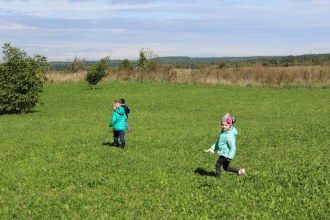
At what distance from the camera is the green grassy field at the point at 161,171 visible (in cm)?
847

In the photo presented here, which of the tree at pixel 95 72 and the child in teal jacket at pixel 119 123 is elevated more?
the tree at pixel 95 72

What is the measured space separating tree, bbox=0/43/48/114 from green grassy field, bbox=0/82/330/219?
4830 millimetres

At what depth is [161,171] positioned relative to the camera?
11.3 m

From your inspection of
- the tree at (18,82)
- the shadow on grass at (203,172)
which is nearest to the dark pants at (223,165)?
the shadow on grass at (203,172)

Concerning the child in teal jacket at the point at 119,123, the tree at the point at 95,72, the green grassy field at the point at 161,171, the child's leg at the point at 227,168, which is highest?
the tree at the point at 95,72

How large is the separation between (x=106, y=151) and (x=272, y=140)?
6358 mm

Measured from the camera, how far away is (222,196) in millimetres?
9211

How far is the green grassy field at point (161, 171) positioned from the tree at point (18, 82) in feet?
15.8

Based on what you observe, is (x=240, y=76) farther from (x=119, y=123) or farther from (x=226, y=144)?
(x=226, y=144)

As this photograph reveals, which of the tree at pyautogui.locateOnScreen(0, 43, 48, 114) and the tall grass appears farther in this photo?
the tall grass

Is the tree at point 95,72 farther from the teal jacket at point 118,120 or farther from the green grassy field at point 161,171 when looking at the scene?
the teal jacket at point 118,120

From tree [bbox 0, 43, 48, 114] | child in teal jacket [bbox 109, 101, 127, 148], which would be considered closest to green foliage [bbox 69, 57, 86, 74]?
tree [bbox 0, 43, 48, 114]

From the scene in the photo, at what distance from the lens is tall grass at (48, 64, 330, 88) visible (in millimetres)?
45966

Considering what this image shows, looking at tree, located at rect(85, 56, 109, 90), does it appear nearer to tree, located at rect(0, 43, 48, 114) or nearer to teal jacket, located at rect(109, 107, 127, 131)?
tree, located at rect(0, 43, 48, 114)
